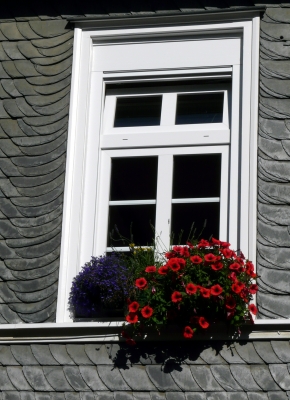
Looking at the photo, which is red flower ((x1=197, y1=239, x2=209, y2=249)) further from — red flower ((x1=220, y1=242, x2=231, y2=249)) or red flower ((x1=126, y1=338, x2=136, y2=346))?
red flower ((x1=126, y1=338, x2=136, y2=346))

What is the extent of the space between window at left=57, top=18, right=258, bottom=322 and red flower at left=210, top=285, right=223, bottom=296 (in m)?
0.54

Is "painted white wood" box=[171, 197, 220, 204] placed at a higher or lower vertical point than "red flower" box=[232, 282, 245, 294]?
higher

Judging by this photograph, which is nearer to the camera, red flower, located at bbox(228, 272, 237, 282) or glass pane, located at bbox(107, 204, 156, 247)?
red flower, located at bbox(228, 272, 237, 282)

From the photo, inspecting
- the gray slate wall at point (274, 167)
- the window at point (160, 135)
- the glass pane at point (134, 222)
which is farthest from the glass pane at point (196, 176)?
the gray slate wall at point (274, 167)

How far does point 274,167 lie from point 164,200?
2.86 ft

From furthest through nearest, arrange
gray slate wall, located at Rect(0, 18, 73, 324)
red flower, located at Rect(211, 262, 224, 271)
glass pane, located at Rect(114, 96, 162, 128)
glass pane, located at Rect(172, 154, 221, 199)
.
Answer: glass pane, located at Rect(114, 96, 162, 128)
glass pane, located at Rect(172, 154, 221, 199)
gray slate wall, located at Rect(0, 18, 73, 324)
red flower, located at Rect(211, 262, 224, 271)

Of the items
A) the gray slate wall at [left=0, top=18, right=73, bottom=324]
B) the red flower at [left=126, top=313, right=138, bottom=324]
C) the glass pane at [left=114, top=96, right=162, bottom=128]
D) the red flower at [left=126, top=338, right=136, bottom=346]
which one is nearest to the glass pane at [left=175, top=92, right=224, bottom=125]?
the glass pane at [left=114, top=96, right=162, bottom=128]

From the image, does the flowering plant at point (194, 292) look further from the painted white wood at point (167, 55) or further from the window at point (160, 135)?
the painted white wood at point (167, 55)

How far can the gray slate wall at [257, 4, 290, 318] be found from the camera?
726 centimetres

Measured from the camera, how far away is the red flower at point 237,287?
22.9 ft

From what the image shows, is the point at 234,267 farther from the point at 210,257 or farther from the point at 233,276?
the point at 210,257

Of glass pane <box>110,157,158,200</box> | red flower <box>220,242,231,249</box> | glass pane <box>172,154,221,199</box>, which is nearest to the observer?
red flower <box>220,242,231,249</box>

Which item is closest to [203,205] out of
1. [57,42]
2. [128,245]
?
[128,245]

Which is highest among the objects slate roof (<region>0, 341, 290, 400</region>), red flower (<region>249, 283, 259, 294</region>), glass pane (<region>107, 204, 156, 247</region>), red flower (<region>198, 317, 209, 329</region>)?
glass pane (<region>107, 204, 156, 247</region>)
